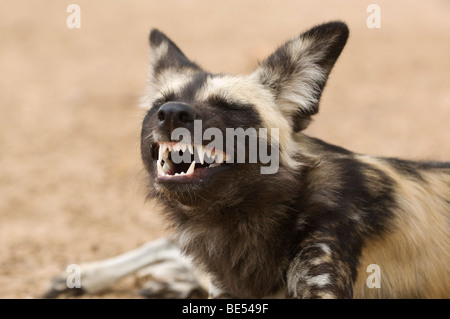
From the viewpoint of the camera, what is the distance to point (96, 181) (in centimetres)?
802

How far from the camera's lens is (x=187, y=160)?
3.32 m

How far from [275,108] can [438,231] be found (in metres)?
1.07

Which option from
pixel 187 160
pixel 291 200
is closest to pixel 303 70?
pixel 291 200

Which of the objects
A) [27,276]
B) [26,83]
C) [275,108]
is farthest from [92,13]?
[275,108]

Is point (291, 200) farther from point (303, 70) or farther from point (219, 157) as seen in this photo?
point (303, 70)

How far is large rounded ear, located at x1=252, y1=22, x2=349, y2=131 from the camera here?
3.56m

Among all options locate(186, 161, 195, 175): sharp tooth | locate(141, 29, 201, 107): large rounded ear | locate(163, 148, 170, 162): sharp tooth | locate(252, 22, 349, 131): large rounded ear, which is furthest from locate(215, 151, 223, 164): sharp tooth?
locate(141, 29, 201, 107): large rounded ear

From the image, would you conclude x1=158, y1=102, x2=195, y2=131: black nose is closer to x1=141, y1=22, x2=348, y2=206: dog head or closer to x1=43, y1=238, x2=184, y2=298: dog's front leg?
x1=141, y1=22, x2=348, y2=206: dog head

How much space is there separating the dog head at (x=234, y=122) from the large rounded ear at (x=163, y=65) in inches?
7.6

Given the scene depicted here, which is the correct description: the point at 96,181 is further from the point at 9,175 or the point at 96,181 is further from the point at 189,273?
the point at 189,273

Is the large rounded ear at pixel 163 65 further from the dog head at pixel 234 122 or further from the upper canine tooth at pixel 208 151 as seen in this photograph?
the upper canine tooth at pixel 208 151

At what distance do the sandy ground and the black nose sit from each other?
0.81 m

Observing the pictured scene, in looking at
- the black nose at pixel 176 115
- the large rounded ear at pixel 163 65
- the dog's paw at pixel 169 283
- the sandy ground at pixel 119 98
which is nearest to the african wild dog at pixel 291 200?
the black nose at pixel 176 115
